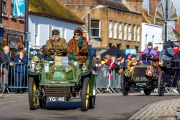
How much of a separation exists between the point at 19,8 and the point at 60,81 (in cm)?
2974

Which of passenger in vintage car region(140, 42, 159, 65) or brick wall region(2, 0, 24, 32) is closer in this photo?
passenger in vintage car region(140, 42, 159, 65)

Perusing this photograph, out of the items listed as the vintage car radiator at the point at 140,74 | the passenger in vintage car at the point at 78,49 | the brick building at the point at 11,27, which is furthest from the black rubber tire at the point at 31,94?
the brick building at the point at 11,27

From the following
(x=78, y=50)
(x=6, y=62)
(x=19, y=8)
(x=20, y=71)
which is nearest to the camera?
(x=78, y=50)

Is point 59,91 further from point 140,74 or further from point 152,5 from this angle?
point 152,5

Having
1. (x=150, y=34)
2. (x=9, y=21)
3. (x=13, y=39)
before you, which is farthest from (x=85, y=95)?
(x=150, y=34)

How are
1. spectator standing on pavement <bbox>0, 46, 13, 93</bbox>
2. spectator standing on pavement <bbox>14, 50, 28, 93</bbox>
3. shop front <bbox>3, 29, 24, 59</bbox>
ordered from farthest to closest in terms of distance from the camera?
shop front <bbox>3, 29, 24, 59</bbox> < spectator standing on pavement <bbox>14, 50, 28, 93</bbox> < spectator standing on pavement <bbox>0, 46, 13, 93</bbox>

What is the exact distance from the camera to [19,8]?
45.5m

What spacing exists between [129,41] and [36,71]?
214 ft

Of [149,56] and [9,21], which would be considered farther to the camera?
[9,21]

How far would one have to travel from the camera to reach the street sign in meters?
45.0

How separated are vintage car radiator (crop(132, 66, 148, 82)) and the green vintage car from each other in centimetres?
826

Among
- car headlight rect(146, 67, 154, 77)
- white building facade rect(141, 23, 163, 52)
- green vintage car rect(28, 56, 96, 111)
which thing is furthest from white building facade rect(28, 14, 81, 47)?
green vintage car rect(28, 56, 96, 111)

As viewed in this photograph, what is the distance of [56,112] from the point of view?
1586 centimetres

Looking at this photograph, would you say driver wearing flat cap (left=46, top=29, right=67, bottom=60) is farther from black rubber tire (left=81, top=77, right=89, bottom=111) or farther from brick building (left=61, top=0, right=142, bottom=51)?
brick building (left=61, top=0, right=142, bottom=51)
